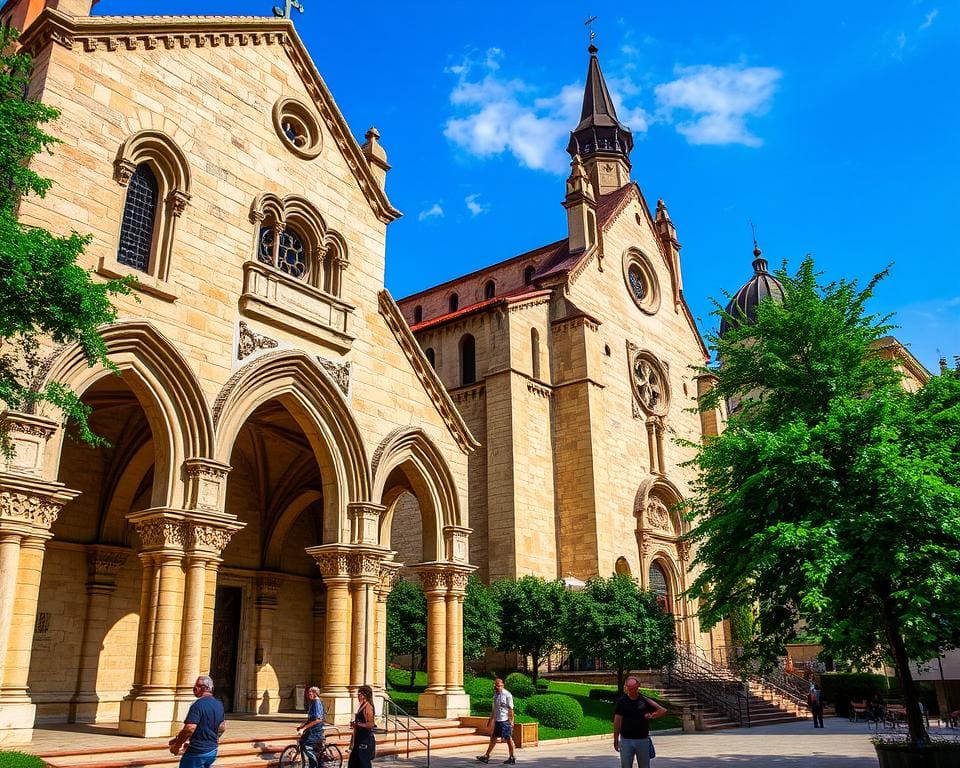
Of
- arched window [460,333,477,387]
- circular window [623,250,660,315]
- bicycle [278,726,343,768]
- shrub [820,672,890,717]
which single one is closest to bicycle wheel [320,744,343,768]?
bicycle [278,726,343,768]

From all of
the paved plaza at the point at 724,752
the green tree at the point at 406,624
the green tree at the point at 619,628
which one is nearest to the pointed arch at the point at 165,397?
the paved plaza at the point at 724,752

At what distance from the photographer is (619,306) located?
39406mm

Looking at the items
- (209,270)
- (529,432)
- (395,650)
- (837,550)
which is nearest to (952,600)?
(837,550)

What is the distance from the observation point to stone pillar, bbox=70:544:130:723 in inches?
715

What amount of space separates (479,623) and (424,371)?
8.94 m

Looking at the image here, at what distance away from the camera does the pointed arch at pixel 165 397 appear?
49.1 ft

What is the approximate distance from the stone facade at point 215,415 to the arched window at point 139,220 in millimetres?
48

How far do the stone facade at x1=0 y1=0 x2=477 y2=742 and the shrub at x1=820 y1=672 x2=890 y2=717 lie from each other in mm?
21286

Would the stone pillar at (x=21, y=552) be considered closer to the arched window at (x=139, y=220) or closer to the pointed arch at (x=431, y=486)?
the arched window at (x=139, y=220)

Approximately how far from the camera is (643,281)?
43.2 meters

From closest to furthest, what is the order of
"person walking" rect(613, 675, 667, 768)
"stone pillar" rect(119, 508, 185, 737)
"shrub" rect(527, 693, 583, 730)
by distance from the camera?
"person walking" rect(613, 675, 667, 768) → "stone pillar" rect(119, 508, 185, 737) → "shrub" rect(527, 693, 583, 730)

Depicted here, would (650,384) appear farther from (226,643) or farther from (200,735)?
(200,735)

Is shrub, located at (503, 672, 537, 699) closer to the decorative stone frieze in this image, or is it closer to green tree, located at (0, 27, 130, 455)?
the decorative stone frieze

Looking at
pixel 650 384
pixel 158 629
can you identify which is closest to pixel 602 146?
pixel 650 384
